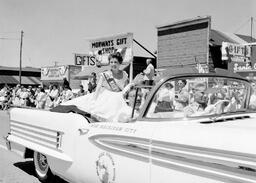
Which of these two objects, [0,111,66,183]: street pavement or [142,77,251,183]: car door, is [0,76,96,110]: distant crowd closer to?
[0,111,66,183]: street pavement

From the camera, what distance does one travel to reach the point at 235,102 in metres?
3.85

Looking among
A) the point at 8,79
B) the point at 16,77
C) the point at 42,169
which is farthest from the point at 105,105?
the point at 16,77

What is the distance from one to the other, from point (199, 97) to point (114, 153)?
3.49ft

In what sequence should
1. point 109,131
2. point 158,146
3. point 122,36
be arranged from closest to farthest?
point 158,146, point 109,131, point 122,36

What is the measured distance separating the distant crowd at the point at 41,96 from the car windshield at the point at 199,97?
26.3ft

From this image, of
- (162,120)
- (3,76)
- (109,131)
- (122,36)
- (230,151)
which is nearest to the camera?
(230,151)

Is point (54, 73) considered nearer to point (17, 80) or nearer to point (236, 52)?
point (236, 52)

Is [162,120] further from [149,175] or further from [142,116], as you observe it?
[149,175]

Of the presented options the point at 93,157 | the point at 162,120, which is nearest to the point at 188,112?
the point at 162,120

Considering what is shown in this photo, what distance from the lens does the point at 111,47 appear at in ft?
82.0

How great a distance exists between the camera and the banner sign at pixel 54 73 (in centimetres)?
3879

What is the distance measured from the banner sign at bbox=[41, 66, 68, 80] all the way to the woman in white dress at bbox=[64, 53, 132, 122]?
33.8m

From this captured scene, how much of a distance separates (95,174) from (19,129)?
7.49ft

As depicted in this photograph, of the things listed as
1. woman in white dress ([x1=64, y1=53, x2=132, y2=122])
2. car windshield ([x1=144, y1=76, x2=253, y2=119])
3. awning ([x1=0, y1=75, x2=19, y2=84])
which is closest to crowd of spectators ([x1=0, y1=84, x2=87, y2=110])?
woman in white dress ([x1=64, y1=53, x2=132, y2=122])
